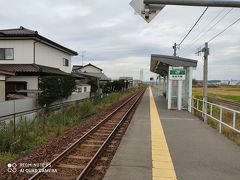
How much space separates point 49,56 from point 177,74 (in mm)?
14069

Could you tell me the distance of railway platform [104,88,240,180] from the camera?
6.77m

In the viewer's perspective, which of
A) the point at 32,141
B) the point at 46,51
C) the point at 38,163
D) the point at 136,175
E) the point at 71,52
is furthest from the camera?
the point at 71,52

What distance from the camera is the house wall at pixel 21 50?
1093 inches

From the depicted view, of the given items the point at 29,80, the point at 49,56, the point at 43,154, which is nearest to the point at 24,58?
the point at 29,80

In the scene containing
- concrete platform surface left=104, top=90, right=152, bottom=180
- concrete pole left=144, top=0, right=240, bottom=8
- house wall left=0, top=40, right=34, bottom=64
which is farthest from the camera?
→ house wall left=0, top=40, right=34, bottom=64

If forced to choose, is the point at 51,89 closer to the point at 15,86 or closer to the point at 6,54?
the point at 15,86

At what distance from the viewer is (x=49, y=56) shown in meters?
31.4


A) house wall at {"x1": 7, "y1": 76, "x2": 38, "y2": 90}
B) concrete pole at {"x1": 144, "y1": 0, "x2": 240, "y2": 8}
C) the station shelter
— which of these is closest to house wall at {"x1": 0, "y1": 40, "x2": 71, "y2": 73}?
house wall at {"x1": 7, "y1": 76, "x2": 38, "y2": 90}

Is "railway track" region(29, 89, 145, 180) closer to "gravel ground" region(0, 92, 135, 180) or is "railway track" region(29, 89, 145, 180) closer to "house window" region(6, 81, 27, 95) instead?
"gravel ground" region(0, 92, 135, 180)

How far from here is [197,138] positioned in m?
11.3

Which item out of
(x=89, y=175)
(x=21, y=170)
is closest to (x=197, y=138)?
(x=89, y=175)

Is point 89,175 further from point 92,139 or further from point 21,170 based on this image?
point 92,139

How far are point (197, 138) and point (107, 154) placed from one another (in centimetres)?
378

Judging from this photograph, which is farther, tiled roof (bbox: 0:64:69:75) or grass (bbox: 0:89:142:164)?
tiled roof (bbox: 0:64:69:75)
